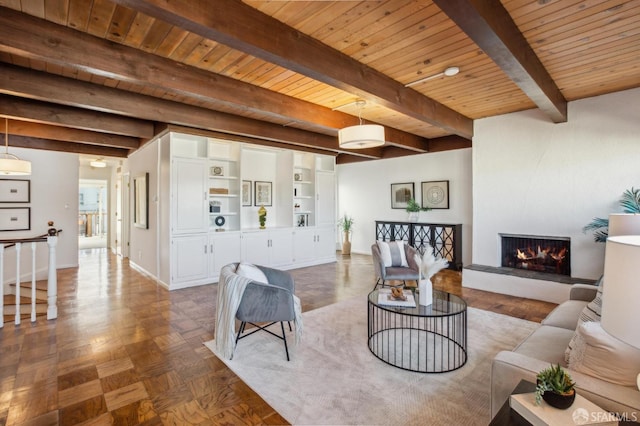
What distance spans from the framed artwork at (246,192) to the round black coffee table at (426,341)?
395 centimetres

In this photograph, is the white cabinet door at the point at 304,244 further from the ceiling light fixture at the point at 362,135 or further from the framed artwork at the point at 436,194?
the ceiling light fixture at the point at 362,135

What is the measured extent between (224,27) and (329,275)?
15.8 ft

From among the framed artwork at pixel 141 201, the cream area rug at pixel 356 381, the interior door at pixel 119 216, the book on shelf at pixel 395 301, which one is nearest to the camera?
the cream area rug at pixel 356 381

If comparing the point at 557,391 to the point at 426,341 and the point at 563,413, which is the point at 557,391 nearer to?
the point at 563,413

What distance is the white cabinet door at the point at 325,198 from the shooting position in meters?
7.25

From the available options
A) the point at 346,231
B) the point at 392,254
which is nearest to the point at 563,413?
the point at 392,254

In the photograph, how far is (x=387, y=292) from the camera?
321 cm

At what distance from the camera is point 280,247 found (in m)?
6.54

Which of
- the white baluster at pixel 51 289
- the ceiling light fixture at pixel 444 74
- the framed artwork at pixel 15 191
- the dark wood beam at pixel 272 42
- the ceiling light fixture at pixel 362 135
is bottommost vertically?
the white baluster at pixel 51 289

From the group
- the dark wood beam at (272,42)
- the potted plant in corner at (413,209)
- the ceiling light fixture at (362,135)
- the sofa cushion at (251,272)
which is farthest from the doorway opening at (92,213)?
the dark wood beam at (272,42)

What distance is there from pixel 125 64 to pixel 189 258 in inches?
131

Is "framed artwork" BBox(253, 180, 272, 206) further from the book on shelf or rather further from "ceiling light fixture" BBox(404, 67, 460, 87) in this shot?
the book on shelf

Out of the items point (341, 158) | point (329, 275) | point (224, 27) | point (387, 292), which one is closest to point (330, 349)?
point (387, 292)

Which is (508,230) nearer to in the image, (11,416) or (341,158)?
(341,158)
